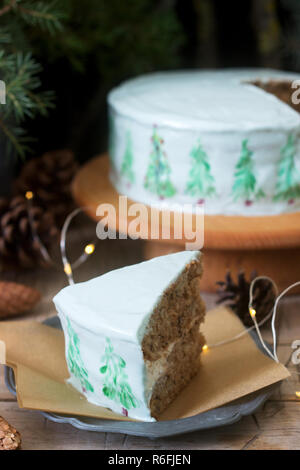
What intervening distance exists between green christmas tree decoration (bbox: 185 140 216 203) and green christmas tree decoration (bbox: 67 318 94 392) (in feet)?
1.37

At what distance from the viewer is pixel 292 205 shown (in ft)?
3.86

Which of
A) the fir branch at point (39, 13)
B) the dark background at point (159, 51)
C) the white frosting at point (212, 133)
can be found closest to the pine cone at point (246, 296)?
the white frosting at point (212, 133)

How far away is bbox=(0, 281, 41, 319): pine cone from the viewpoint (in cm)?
112

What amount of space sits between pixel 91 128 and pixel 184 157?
1.95 feet

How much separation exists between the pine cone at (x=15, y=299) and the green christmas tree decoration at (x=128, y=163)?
29 centimetres

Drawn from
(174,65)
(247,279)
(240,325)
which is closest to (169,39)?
(174,65)

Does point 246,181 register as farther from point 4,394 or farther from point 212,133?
point 4,394

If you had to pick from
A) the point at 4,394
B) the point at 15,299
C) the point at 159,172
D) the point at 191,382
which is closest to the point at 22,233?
the point at 15,299

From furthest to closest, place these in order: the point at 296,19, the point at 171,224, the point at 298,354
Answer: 1. the point at 296,19
2. the point at 171,224
3. the point at 298,354

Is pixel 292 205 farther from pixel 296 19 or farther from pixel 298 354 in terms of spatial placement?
pixel 296 19

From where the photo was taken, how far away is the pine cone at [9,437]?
777mm

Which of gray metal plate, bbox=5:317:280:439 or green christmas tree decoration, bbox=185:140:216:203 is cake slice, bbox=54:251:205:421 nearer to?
gray metal plate, bbox=5:317:280:439

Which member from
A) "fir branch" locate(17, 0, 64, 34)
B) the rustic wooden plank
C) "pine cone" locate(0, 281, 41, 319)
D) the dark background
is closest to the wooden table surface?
the rustic wooden plank

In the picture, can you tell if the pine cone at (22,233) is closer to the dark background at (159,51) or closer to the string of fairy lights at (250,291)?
the string of fairy lights at (250,291)
